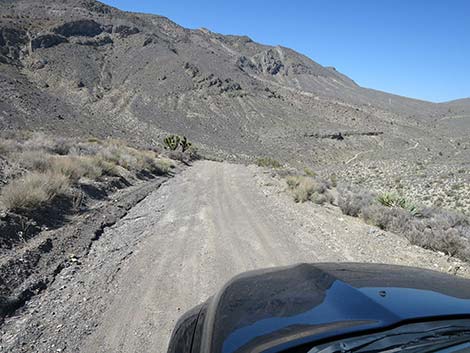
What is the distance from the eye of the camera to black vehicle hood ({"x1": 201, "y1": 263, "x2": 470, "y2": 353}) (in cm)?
174

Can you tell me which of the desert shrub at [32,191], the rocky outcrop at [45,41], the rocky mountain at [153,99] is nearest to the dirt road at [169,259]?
the desert shrub at [32,191]


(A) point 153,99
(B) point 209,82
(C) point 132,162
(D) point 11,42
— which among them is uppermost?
(D) point 11,42

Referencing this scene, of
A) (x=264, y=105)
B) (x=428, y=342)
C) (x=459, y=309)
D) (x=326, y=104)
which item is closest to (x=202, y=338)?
(x=428, y=342)

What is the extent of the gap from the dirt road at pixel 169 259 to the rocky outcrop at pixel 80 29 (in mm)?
78830

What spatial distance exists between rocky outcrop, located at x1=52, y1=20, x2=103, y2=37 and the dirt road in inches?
3104

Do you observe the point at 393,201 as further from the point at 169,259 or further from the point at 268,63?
the point at 268,63

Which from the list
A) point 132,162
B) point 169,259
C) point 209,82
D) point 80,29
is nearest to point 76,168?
point 132,162

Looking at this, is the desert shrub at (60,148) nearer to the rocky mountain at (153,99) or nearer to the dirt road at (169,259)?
the dirt road at (169,259)

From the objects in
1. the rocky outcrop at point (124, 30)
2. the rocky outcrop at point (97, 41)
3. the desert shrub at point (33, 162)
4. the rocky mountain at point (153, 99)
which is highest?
the rocky outcrop at point (124, 30)

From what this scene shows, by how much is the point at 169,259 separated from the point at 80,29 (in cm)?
8833

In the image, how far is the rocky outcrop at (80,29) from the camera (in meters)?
74.3

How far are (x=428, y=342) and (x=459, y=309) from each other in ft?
1.55

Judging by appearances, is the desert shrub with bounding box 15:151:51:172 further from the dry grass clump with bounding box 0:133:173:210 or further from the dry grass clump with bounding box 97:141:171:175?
the dry grass clump with bounding box 97:141:171:175

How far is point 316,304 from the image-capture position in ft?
6.72
